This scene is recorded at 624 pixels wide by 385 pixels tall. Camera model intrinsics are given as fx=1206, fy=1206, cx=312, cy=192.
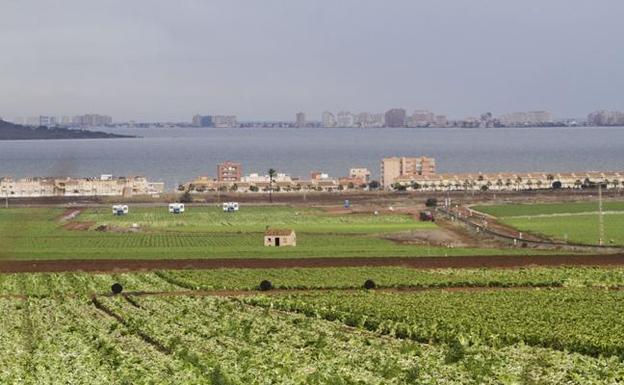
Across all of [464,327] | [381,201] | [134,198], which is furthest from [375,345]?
[134,198]

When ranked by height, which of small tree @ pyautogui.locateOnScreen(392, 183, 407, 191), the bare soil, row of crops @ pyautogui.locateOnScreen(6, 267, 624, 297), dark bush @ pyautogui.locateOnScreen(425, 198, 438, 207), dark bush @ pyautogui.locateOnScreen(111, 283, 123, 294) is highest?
dark bush @ pyautogui.locateOnScreen(111, 283, 123, 294)

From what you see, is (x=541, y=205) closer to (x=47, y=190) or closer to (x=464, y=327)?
(x=47, y=190)

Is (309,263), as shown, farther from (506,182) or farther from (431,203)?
(506,182)

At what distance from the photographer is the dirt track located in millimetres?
45781

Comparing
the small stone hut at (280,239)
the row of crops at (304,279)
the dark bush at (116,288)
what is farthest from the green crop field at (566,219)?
the dark bush at (116,288)

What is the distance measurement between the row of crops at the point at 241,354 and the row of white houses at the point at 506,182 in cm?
9118

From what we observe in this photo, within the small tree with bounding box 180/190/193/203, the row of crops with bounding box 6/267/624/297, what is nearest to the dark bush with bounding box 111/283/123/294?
the row of crops with bounding box 6/267/624/297

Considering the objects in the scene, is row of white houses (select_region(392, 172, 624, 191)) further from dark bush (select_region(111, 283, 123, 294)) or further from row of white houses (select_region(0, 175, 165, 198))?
dark bush (select_region(111, 283, 123, 294))

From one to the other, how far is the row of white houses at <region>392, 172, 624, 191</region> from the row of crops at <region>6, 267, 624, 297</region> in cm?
7667

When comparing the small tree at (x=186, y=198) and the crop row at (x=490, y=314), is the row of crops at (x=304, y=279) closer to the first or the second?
the crop row at (x=490, y=314)

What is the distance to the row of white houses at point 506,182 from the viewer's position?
397ft

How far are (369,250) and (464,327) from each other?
27639 millimetres

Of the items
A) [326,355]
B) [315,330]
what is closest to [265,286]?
[315,330]

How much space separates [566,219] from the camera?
73.4m
